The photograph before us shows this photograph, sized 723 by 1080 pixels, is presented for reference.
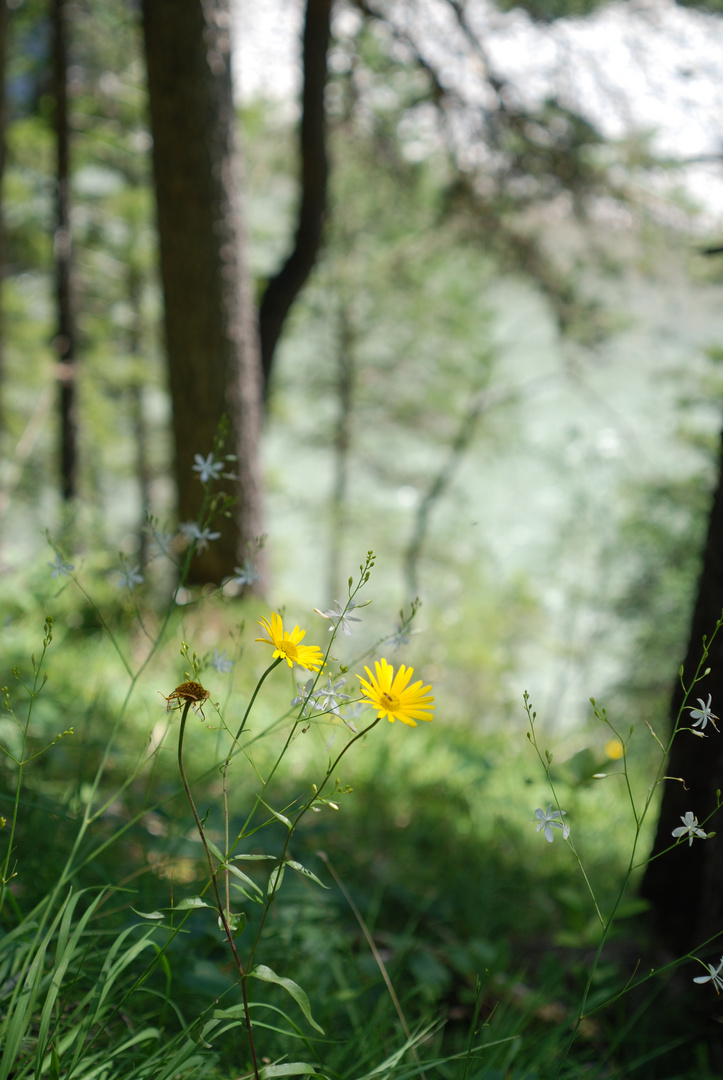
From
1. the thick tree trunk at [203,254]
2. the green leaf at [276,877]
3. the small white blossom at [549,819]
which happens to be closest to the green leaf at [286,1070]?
the green leaf at [276,877]

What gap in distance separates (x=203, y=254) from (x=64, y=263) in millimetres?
3421

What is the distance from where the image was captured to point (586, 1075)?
1.14 m

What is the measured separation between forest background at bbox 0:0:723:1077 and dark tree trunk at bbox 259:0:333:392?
0.18 metres

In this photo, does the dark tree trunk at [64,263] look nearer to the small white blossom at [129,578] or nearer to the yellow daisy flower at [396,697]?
the small white blossom at [129,578]

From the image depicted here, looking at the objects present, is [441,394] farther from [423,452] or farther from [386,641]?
[386,641]

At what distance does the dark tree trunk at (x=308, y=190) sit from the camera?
481 centimetres

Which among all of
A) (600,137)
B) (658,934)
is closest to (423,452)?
(600,137)

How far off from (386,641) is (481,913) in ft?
3.26

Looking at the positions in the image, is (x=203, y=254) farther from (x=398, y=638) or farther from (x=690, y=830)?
(x=690, y=830)

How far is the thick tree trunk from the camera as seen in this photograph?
3379 mm

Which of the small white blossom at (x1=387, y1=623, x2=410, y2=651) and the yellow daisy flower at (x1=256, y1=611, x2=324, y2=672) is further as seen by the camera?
the small white blossom at (x1=387, y1=623, x2=410, y2=651)

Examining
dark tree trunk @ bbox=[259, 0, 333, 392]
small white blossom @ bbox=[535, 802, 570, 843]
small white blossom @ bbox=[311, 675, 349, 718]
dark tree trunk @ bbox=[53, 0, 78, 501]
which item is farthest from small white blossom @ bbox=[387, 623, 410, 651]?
dark tree trunk @ bbox=[53, 0, 78, 501]

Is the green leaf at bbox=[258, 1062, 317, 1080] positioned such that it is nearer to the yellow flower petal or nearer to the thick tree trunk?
the yellow flower petal

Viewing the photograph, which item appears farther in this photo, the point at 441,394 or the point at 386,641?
the point at 441,394
